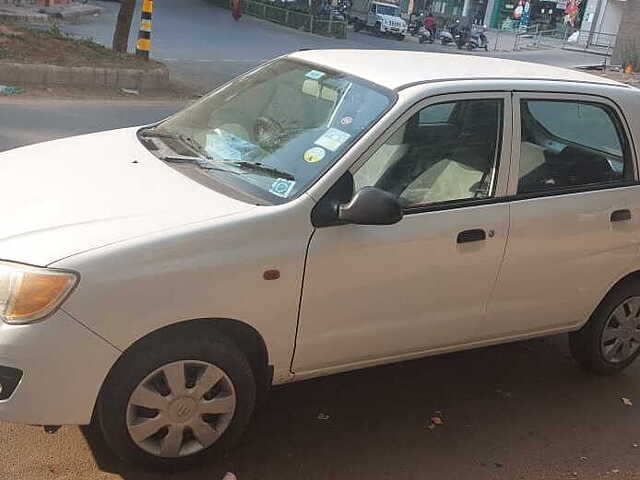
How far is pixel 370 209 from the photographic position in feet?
9.98

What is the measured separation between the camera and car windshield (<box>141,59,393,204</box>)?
128 inches

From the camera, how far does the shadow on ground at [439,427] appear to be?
3.30 meters

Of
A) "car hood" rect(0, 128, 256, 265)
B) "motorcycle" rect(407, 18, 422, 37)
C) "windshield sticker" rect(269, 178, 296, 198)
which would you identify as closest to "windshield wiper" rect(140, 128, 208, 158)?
"car hood" rect(0, 128, 256, 265)

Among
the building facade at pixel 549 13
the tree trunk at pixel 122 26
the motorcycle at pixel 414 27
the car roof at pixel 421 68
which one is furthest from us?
the building facade at pixel 549 13

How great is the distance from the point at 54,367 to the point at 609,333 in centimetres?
315

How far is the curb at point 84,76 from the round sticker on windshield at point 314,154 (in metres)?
8.86

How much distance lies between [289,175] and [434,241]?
2.40ft

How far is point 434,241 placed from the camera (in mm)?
3389

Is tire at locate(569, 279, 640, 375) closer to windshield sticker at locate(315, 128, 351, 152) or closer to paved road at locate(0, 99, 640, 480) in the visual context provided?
paved road at locate(0, 99, 640, 480)

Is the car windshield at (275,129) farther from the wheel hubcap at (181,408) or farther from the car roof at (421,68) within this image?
the wheel hubcap at (181,408)

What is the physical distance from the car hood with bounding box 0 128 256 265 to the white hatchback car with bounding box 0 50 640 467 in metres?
0.01

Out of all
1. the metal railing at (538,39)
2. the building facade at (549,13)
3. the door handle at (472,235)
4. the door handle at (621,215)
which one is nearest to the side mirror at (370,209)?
the door handle at (472,235)

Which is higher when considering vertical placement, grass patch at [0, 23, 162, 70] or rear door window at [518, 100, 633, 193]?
rear door window at [518, 100, 633, 193]

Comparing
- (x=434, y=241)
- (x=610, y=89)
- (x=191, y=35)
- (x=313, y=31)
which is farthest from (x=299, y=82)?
(x=313, y=31)
